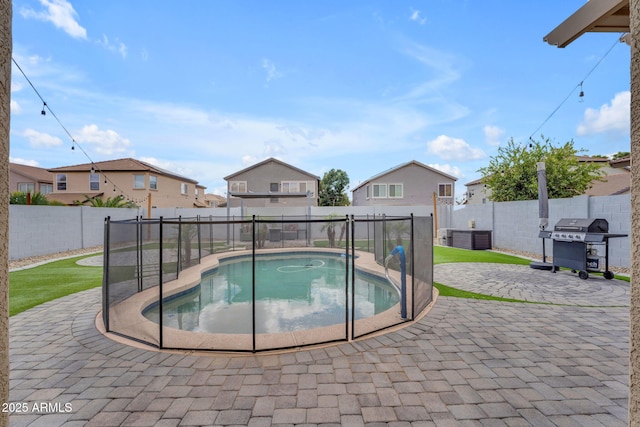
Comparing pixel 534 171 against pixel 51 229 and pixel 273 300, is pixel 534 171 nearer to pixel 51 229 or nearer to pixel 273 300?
pixel 273 300

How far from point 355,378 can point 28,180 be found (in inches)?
1287

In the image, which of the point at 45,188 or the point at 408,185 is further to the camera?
Result: the point at 408,185

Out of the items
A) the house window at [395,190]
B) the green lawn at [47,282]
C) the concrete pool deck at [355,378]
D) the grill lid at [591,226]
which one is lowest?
the concrete pool deck at [355,378]

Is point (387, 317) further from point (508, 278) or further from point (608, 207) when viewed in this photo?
point (608, 207)

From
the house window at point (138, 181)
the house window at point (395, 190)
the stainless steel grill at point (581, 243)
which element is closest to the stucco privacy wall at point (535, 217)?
the stainless steel grill at point (581, 243)

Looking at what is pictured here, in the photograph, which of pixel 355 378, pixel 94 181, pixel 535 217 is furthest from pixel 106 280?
pixel 94 181

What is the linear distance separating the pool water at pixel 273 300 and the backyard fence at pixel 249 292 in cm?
2

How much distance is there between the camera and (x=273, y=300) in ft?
23.8

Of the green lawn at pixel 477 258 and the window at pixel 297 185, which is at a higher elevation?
the window at pixel 297 185

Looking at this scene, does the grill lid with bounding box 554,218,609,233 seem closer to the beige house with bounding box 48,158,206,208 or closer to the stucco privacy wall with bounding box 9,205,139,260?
the stucco privacy wall with bounding box 9,205,139,260

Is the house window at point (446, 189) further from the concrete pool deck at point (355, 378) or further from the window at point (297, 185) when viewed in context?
the concrete pool deck at point (355, 378)

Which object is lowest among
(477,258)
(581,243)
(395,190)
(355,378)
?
(355,378)

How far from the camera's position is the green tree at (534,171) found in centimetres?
1412

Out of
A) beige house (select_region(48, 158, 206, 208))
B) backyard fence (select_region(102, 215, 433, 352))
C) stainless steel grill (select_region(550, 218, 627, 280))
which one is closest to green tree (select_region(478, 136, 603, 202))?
stainless steel grill (select_region(550, 218, 627, 280))
